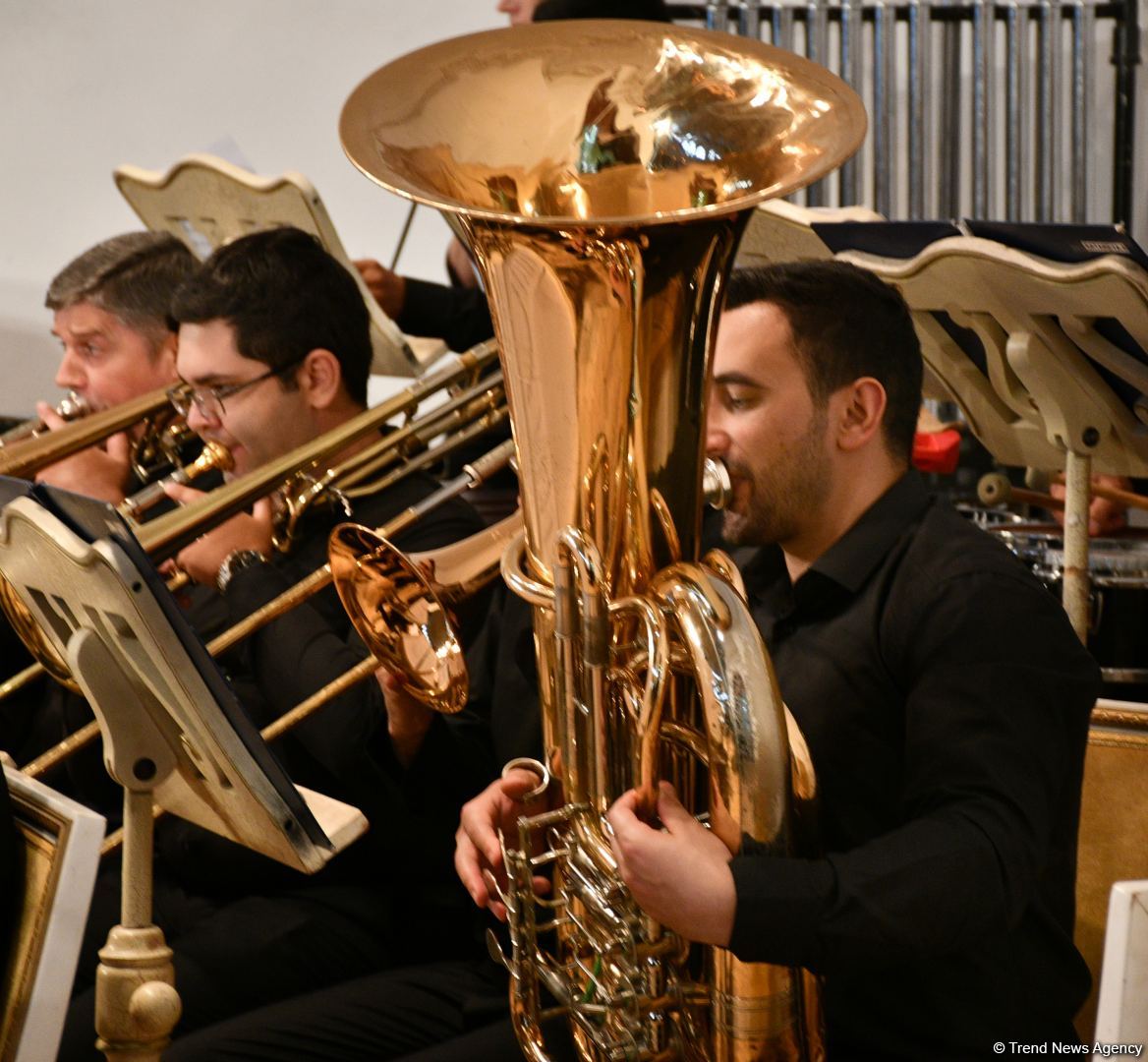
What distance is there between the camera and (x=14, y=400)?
4227mm

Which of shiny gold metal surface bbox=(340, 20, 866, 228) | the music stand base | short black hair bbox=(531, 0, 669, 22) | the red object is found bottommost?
the red object

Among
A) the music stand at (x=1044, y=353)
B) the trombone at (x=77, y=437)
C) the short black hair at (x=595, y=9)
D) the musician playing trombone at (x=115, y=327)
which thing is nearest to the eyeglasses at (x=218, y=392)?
the trombone at (x=77, y=437)

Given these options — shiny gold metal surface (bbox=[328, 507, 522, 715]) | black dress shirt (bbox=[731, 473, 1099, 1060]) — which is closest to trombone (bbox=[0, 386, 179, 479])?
shiny gold metal surface (bbox=[328, 507, 522, 715])

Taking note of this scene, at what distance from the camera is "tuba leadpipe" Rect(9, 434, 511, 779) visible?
1850 mm

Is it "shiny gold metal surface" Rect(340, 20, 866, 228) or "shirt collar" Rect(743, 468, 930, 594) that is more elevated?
"shiny gold metal surface" Rect(340, 20, 866, 228)

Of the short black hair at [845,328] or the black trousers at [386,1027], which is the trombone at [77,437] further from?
the short black hair at [845,328]

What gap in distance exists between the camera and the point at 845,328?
1.59 m

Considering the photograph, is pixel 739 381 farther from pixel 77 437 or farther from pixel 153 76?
pixel 153 76

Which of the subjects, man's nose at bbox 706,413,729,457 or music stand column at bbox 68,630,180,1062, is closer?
music stand column at bbox 68,630,180,1062

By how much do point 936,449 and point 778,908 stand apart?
5.65 ft

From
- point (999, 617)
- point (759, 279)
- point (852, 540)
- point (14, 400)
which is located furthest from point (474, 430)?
point (14, 400)

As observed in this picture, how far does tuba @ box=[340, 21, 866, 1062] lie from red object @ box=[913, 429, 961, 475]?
143 centimetres

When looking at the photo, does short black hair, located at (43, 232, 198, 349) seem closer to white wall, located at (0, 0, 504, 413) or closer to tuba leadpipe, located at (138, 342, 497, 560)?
tuba leadpipe, located at (138, 342, 497, 560)

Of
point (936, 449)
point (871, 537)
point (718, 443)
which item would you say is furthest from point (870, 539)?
point (936, 449)
